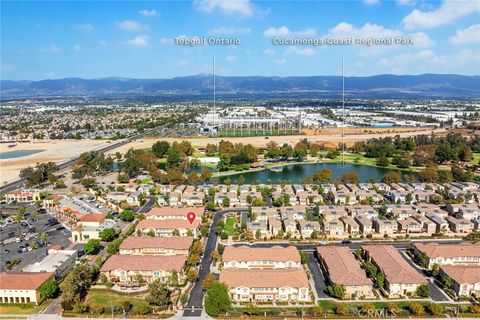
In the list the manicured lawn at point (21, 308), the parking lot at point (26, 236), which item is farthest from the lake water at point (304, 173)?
the manicured lawn at point (21, 308)

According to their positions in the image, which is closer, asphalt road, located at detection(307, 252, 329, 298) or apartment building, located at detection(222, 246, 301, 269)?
asphalt road, located at detection(307, 252, 329, 298)

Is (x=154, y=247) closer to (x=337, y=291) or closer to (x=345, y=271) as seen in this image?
(x=337, y=291)

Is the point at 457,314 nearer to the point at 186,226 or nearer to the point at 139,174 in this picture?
the point at 186,226

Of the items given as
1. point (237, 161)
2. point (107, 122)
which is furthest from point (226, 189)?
point (107, 122)

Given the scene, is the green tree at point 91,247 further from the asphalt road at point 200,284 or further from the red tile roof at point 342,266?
the red tile roof at point 342,266

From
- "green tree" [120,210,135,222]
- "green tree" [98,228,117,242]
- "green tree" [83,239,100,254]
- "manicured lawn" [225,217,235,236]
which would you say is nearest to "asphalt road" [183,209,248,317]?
"manicured lawn" [225,217,235,236]

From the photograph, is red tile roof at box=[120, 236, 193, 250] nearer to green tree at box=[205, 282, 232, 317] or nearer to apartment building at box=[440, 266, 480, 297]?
green tree at box=[205, 282, 232, 317]

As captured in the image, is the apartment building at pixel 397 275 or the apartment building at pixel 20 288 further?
the apartment building at pixel 397 275
